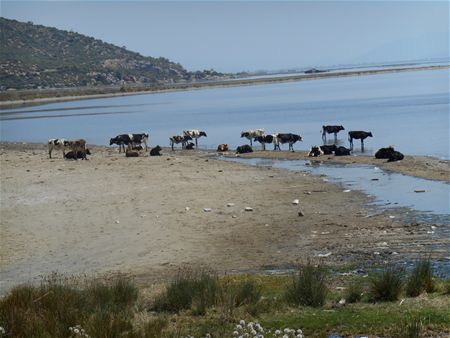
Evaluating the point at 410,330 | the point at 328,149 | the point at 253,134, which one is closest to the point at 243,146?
the point at 253,134

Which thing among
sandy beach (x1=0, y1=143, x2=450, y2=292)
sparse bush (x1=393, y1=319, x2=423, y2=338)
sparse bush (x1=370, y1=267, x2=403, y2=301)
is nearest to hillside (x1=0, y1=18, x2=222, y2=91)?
sandy beach (x1=0, y1=143, x2=450, y2=292)

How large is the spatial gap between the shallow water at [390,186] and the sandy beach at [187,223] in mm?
641

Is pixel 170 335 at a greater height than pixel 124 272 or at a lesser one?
greater

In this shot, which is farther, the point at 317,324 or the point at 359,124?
the point at 359,124

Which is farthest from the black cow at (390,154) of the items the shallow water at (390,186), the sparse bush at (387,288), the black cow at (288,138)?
the sparse bush at (387,288)

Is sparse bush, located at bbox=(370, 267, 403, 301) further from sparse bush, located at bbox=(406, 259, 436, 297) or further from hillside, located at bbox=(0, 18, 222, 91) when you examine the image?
hillside, located at bbox=(0, 18, 222, 91)

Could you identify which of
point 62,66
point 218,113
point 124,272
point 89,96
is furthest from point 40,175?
point 62,66

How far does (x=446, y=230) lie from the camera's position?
539 inches

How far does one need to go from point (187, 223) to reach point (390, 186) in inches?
288

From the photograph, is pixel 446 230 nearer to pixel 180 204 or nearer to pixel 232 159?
pixel 180 204

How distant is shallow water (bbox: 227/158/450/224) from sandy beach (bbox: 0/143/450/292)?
64 centimetres

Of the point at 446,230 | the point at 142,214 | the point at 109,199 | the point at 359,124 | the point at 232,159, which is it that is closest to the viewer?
the point at 446,230

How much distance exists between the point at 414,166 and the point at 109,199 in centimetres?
1092

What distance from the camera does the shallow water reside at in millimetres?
15836
